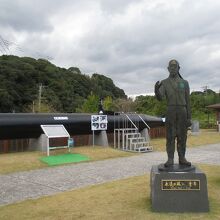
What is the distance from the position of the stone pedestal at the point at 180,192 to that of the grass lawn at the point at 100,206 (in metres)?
0.16

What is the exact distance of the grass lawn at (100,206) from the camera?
680 centimetres

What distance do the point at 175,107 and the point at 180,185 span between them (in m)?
1.57

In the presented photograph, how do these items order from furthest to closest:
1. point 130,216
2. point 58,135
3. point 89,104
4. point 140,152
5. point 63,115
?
point 89,104 → point 63,115 → point 140,152 → point 58,135 → point 130,216

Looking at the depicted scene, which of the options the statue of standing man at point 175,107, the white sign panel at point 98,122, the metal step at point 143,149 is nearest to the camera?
the statue of standing man at point 175,107

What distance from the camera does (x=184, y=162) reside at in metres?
7.38

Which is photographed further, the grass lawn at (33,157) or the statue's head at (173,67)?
the grass lawn at (33,157)

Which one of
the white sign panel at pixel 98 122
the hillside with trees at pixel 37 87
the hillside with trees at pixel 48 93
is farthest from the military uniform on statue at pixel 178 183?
the hillside with trees at pixel 37 87

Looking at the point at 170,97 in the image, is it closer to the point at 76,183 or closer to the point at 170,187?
the point at 170,187

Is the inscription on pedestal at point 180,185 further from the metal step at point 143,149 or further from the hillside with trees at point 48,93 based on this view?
the hillside with trees at point 48,93

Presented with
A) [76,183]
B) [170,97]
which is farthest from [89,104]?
[170,97]

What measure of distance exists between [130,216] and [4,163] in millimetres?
8059

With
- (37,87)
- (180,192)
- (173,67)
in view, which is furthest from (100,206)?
(37,87)

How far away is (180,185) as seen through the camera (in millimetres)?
7043

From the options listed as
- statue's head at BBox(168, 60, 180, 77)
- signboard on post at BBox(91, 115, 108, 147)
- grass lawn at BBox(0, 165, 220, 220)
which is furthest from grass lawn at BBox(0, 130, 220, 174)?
statue's head at BBox(168, 60, 180, 77)
